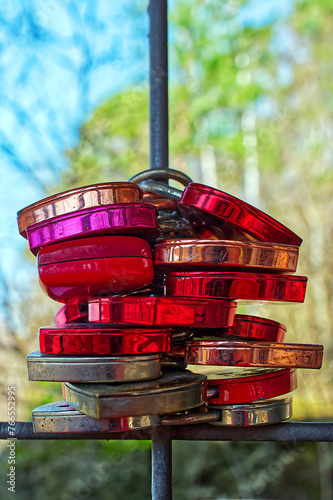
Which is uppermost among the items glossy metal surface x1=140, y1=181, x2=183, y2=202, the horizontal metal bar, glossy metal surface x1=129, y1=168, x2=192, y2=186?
glossy metal surface x1=129, y1=168, x2=192, y2=186

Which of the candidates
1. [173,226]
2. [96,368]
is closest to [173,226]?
[173,226]

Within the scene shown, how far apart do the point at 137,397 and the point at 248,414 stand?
0.08 m

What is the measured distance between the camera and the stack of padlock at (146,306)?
243 millimetres

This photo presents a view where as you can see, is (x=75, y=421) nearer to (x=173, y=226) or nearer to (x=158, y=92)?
(x=173, y=226)

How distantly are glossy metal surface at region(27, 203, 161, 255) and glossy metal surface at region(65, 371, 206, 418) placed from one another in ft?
0.27

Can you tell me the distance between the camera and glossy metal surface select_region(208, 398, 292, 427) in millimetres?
272

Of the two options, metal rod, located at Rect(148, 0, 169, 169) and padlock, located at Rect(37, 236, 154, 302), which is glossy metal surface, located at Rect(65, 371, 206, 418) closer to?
padlock, located at Rect(37, 236, 154, 302)

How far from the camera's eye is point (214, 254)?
0.25 m

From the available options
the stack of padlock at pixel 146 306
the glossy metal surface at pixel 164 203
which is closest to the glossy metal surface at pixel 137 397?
the stack of padlock at pixel 146 306

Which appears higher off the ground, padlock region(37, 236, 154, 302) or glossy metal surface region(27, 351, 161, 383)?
padlock region(37, 236, 154, 302)

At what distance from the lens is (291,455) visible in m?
1.89

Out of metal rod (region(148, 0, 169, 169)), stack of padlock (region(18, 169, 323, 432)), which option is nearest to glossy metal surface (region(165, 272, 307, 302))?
stack of padlock (region(18, 169, 323, 432))

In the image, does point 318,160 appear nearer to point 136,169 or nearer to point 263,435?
point 136,169

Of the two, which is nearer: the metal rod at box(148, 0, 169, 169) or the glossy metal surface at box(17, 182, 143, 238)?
the glossy metal surface at box(17, 182, 143, 238)
